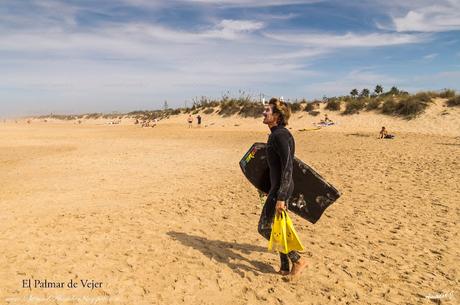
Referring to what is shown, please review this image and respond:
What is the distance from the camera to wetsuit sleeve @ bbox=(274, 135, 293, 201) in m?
4.50

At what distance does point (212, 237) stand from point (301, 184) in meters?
1.96

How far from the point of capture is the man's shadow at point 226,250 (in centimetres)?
533

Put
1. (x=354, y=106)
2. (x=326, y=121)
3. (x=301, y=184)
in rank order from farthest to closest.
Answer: (x=354, y=106)
(x=326, y=121)
(x=301, y=184)

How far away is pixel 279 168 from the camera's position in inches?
185

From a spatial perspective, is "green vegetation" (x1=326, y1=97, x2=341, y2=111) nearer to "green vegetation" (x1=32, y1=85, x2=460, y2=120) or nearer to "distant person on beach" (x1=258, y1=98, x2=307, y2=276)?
"green vegetation" (x1=32, y1=85, x2=460, y2=120)

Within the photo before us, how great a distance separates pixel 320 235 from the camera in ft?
21.9

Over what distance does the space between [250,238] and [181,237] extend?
3.76 feet

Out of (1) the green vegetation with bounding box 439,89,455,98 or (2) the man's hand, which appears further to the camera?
(1) the green vegetation with bounding box 439,89,455,98

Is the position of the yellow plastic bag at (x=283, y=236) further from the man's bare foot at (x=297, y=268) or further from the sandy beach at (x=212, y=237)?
the sandy beach at (x=212, y=237)

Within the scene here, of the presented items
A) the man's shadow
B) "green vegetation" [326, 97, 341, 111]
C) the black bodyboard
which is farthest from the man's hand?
"green vegetation" [326, 97, 341, 111]

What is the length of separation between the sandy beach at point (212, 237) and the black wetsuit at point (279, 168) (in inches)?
31.9

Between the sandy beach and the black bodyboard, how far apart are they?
78 cm

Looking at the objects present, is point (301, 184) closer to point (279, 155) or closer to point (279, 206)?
point (279, 206)

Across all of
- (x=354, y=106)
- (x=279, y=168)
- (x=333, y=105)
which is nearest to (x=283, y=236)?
(x=279, y=168)
